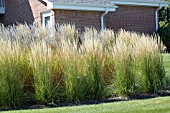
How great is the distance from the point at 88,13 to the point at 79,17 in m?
0.63

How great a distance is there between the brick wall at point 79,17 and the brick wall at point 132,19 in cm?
141

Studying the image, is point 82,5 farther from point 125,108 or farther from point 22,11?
point 125,108

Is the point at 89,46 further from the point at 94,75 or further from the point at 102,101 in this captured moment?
the point at 102,101

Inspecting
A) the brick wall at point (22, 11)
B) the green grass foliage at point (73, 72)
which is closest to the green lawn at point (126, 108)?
the green grass foliage at point (73, 72)

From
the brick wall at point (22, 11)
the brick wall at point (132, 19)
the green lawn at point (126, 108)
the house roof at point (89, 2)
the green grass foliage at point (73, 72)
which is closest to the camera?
the green lawn at point (126, 108)

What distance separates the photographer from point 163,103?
273 inches

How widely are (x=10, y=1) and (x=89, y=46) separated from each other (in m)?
14.5

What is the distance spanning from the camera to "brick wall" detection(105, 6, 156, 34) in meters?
20.4

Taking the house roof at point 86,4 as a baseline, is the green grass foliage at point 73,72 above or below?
below

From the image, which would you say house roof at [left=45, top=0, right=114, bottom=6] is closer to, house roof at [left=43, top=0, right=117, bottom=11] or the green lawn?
house roof at [left=43, top=0, right=117, bottom=11]

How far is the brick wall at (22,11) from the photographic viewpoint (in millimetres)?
18578

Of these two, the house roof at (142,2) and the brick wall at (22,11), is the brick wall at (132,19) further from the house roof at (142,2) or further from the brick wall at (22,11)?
the brick wall at (22,11)

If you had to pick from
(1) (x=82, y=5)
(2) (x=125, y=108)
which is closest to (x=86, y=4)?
(1) (x=82, y=5)

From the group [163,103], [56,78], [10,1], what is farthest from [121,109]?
[10,1]
